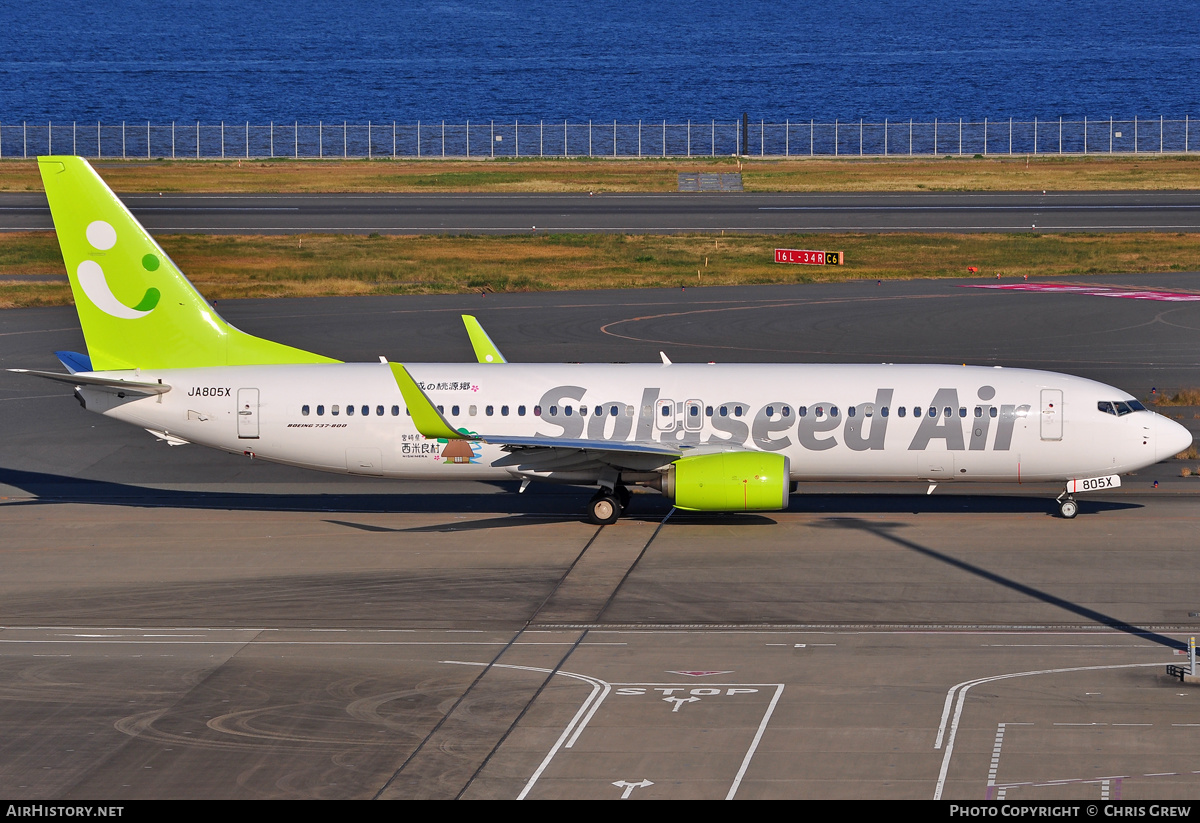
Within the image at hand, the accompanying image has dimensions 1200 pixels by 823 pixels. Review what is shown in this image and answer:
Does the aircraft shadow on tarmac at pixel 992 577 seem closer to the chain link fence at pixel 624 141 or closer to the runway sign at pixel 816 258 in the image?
the runway sign at pixel 816 258

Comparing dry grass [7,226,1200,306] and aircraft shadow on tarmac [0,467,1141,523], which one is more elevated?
dry grass [7,226,1200,306]

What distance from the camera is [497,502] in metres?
40.9

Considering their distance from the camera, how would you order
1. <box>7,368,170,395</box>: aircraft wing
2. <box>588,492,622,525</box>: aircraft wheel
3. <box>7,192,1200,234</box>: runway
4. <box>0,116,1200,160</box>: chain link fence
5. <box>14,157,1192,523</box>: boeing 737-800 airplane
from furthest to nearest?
<box>0,116,1200,160</box>: chain link fence, <box>7,192,1200,234</box>: runway, <box>588,492,622,525</box>: aircraft wheel, <box>14,157,1192,523</box>: boeing 737-800 airplane, <box>7,368,170,395</box>: aircraft wing

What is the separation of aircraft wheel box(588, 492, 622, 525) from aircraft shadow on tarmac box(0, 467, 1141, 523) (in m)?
1.52

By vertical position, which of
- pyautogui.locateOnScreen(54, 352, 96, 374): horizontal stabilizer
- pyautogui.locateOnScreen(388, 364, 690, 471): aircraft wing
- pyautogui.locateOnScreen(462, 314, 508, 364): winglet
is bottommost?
pyautogui.locateOnScreen(388, 364, 690, 471): aircraft wing

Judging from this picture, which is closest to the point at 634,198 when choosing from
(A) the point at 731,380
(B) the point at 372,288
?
(B) the point at 372,288

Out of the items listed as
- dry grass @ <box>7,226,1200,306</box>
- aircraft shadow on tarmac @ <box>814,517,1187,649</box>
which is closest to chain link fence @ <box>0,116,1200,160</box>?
dry grass @ <box>7,226,1200,306</box>

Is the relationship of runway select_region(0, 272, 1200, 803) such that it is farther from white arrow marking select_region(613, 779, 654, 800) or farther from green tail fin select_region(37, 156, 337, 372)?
green tail fin select_region(37, 156, 337, 372)

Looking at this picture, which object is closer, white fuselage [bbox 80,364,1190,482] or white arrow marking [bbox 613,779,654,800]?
white arrow marking [bbox 613,779,654,800]

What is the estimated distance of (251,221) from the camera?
98.9 meters

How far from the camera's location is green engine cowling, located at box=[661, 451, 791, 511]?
34.5 meters

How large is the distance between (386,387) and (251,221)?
65.7m

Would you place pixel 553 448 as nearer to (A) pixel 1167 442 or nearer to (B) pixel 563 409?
(B) pixel 563 409

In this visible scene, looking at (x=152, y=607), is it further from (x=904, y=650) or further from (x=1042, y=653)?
(x=1042, y=653)
